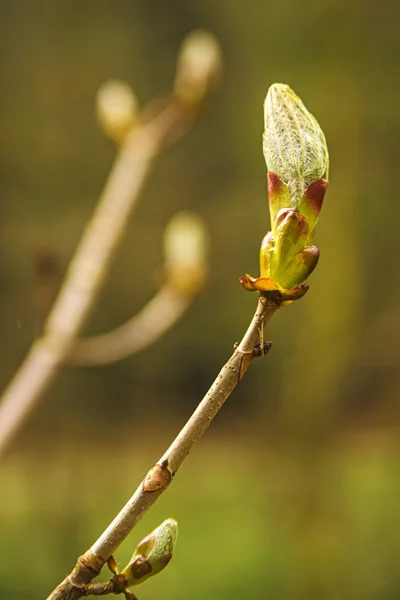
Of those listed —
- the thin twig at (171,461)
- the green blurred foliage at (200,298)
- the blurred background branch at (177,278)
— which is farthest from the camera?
→ the green blurred foliage at (200,298)

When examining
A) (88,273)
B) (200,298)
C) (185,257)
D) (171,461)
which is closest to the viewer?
(171,461)

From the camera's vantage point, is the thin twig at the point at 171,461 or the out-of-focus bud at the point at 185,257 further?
the out-of-focus bud at the point at 185,257

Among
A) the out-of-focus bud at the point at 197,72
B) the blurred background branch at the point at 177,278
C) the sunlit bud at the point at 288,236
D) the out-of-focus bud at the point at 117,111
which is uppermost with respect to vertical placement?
the out-of-focus bud at the point at 197,72

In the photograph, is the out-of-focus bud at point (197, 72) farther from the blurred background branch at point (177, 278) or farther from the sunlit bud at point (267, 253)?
the sunlit bud at point (267, 253)

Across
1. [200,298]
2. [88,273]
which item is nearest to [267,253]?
[88,273]

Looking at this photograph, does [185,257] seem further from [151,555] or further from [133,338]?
[151,555]

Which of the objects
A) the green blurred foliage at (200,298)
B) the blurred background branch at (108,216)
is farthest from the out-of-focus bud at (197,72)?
the green blurred foliage at (200,298)
